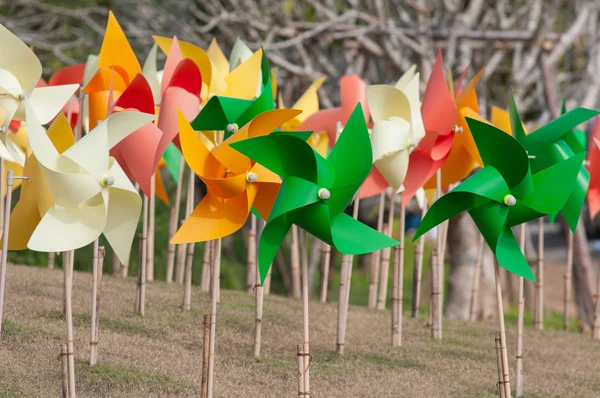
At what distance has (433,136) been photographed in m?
5.66

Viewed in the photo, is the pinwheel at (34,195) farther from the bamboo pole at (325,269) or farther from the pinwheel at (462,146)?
the bamboo pole at (325,269)

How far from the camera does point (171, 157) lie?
6711 mm

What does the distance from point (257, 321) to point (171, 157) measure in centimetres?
210

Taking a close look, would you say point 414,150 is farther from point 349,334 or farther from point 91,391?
point 91,391

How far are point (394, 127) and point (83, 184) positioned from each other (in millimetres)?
2168

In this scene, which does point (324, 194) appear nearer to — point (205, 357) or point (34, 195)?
point (205, 357)

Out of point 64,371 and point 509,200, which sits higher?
point 509,200

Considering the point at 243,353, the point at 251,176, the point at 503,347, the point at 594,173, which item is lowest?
the point at 243,353

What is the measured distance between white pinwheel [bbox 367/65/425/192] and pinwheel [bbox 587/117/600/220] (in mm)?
1261

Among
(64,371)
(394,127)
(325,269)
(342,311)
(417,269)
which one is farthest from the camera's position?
(325,269)

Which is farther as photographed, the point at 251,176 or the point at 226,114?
the point at 226,114

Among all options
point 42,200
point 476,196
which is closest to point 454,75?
point 476,196

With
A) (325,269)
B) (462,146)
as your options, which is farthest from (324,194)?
(325,269)

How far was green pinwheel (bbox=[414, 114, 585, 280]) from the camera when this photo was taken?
430cm
